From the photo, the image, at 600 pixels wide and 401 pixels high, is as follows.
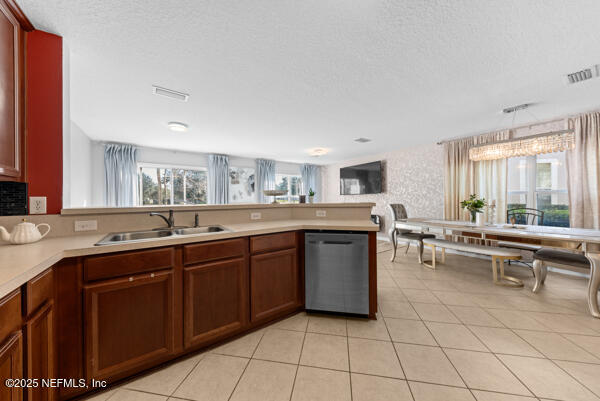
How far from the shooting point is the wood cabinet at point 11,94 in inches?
49.9

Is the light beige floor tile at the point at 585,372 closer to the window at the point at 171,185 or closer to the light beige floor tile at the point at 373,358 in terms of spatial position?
the light beige floor tile at the point at 373,358

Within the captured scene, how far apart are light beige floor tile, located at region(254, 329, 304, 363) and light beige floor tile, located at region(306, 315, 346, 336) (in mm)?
152

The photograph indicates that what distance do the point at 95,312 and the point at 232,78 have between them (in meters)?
2.15

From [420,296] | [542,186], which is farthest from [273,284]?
[542,186]

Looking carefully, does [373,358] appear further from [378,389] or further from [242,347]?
[242,347]

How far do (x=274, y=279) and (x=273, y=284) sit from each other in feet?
0.14

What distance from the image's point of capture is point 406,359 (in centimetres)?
147

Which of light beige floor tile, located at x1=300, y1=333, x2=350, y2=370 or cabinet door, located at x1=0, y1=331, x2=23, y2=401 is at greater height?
cabinet door, located at x1=0, y1=331, x2=23, y2=401

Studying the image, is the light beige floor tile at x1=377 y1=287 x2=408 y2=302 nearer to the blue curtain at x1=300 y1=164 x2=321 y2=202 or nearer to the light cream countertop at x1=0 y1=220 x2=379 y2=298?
the light cream countertop at x1=0 y1=220 x2=379 y2=298

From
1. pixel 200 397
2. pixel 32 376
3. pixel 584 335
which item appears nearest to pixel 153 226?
pixel 32 376

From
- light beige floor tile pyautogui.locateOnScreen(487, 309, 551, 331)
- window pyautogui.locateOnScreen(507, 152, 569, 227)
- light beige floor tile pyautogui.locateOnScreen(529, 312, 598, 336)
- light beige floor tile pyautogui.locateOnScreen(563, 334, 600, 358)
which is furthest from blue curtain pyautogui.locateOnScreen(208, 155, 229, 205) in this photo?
window pyautogui.locateOnScreen(507, 152, 569, 227)

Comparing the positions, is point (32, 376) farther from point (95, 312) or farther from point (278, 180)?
point (278, 180)

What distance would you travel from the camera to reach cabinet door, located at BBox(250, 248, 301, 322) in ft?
5.73

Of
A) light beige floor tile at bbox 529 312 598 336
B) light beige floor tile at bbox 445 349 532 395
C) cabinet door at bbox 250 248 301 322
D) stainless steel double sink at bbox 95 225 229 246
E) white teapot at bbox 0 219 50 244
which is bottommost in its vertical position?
light beige floor tile at bbox 529 312 598 336
